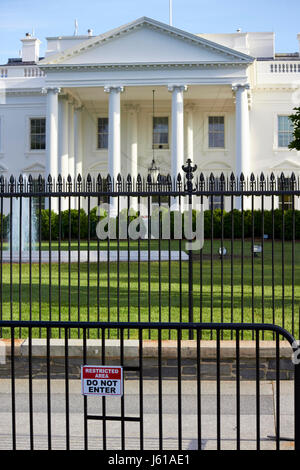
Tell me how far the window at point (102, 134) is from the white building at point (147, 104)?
75mm

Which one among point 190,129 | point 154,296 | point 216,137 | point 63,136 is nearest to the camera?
point 154,296

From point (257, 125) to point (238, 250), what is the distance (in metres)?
20.2

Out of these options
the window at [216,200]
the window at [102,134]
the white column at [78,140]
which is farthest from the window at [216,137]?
the white column at [78,140]

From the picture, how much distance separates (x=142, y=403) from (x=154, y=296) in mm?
7372

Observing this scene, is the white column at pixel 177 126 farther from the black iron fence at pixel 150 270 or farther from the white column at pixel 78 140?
the black iron fence at pixel 150 270

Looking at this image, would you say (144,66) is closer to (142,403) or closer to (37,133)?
(37,133)

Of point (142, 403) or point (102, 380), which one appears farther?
point (142, 403)

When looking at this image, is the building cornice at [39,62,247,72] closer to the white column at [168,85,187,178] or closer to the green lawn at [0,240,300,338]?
the white column at [168,85,187,178]

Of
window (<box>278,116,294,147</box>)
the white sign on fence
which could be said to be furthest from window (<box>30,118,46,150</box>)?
the white sign on fence

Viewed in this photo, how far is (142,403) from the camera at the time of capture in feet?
13.9

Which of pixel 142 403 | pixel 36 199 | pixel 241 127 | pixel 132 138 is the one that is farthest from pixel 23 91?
pixel 142 403

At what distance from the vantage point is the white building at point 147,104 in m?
33.3
